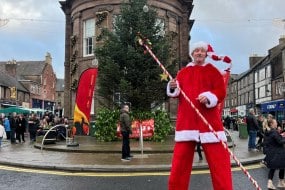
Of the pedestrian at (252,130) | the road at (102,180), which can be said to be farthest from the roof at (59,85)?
the road at (102,180)

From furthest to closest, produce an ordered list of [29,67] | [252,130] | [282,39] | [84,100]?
[29,67]
[282,39]
[84,100]
[252,130]

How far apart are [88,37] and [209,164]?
75.5 feet

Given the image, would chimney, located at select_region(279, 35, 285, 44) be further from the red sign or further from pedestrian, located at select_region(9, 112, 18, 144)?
pedestrian, located at select_region(9, 112, 18, 144)

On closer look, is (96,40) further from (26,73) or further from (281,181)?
(26,73)

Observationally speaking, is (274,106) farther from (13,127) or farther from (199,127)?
(199,127)

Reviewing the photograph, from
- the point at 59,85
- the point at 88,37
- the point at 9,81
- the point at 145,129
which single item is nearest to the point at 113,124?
the point at 145,129

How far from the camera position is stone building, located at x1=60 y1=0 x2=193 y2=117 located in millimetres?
25703

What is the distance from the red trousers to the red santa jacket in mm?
108

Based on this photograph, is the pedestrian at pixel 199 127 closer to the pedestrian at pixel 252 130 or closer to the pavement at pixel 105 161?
the pavement at pixel 105 161

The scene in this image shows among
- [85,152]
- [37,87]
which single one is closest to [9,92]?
[37,87]

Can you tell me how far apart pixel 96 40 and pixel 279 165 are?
18897mm

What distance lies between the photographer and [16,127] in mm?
22688

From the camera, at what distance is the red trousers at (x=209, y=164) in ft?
16.2

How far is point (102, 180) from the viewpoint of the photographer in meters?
9.16
